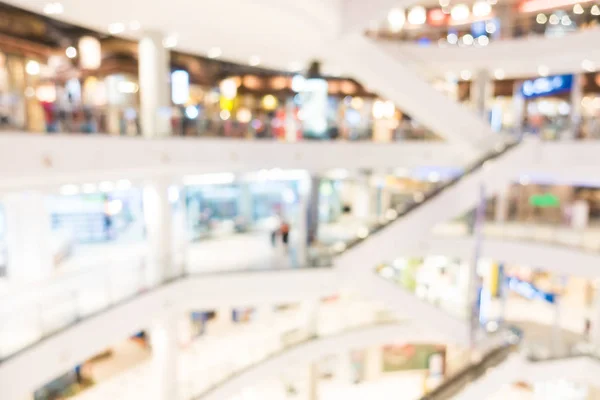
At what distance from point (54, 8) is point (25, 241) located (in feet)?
16.7

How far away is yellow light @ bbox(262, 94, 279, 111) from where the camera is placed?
57.9 feet

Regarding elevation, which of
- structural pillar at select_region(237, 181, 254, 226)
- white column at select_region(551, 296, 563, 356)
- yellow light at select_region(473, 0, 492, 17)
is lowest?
white column at select_region(551, 296, 563, 356)

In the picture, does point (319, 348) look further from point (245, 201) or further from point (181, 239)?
point (245, 201)

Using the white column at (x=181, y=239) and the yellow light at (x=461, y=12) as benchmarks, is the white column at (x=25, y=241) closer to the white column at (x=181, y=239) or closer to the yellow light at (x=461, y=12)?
the white column at (x=181, y=239)

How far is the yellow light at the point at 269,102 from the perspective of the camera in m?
17.7

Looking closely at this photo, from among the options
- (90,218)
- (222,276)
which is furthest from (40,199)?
(222,276)

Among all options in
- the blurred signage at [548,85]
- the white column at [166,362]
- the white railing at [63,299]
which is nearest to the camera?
the white railing at [63,299]

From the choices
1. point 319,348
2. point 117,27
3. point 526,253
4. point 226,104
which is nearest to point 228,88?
point 226,104

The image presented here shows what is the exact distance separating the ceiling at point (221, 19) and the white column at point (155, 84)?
0.27m

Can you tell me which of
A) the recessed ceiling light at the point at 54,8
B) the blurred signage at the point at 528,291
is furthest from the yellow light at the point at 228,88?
the blurred signage at the point at 528,291

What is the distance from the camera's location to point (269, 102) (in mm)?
17719

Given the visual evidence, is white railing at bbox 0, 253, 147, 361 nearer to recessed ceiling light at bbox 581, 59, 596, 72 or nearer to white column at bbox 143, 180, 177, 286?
white column at bbox 143, 180, 177, 286

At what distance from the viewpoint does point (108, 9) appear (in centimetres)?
730

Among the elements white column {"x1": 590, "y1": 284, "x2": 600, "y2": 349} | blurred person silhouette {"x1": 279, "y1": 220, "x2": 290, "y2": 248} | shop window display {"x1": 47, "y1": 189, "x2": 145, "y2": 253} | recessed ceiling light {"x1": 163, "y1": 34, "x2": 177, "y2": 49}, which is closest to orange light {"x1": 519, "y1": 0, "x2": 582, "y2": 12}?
white column {"x1": 590, "y1": 284, "x2": 600, "y2": 349}
